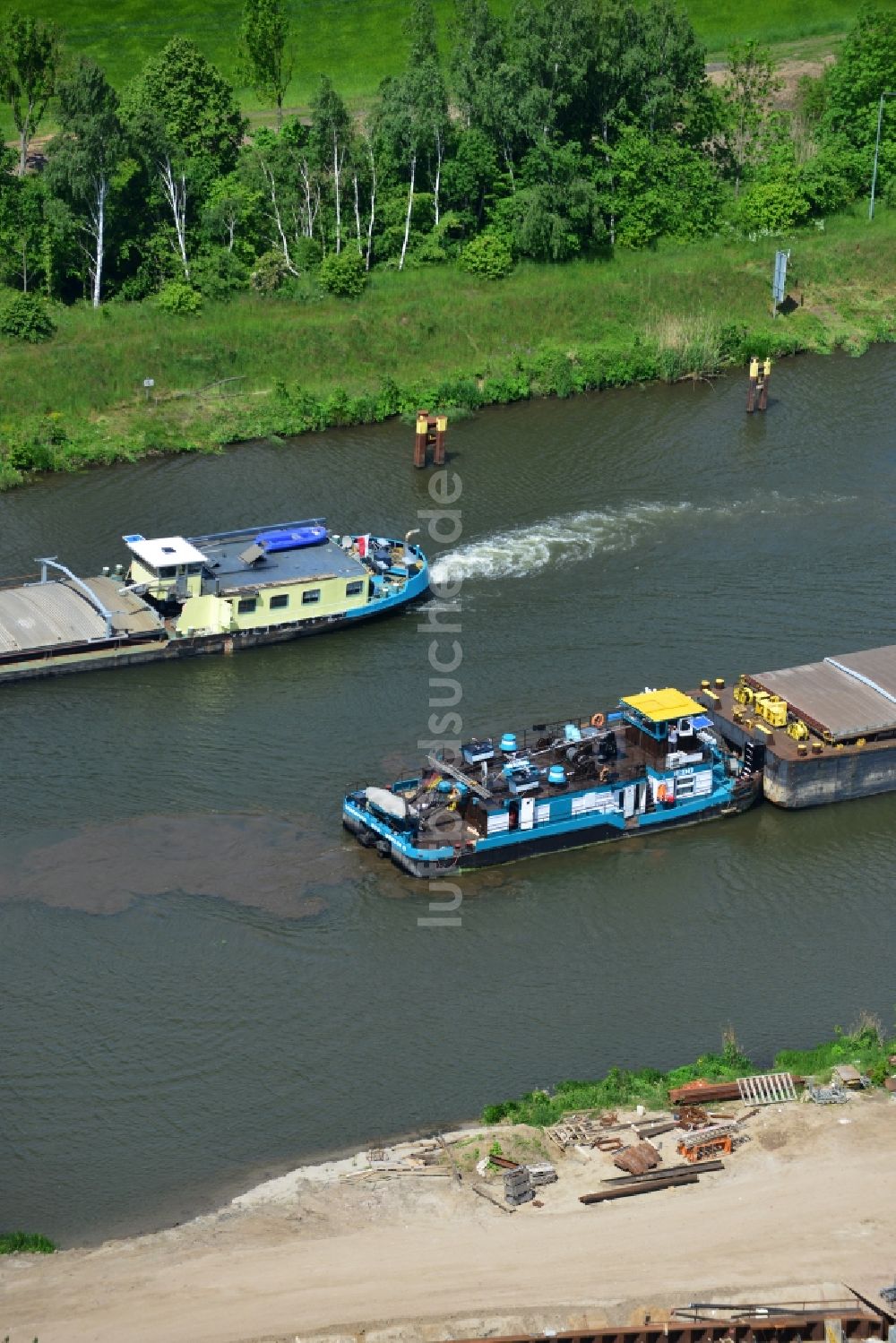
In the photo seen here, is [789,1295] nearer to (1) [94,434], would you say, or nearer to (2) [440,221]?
(1) [94,434]

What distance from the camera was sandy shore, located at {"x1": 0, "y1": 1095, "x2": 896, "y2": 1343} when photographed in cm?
4731

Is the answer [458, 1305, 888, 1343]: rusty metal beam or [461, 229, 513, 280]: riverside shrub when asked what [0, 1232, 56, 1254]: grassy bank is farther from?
[461, 229, 513, 280]: riverside shrub

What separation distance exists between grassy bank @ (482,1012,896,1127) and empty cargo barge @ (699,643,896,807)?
545 inches

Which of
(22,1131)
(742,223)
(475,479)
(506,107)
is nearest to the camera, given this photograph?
(22,1131)

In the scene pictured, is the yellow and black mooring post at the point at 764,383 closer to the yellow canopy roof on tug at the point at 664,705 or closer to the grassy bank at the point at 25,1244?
the yellow canopy roof on tug at the point at 664,705

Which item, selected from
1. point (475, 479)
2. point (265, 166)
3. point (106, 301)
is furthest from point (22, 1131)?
point (265, 166)

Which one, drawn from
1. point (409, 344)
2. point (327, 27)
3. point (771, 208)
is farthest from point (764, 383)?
point (327, 27)

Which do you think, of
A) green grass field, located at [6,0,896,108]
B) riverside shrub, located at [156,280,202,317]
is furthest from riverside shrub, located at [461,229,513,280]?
green grass field, located at [6,0,896,108]

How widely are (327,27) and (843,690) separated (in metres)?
94.0

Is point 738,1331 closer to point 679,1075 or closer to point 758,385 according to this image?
point 679,1075

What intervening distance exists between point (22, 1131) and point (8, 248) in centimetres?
6873

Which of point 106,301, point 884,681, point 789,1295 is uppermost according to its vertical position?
point 106,301

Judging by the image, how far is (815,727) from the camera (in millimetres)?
71812

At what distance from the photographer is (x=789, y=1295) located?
4838 cm
